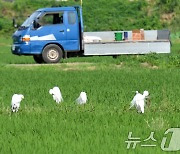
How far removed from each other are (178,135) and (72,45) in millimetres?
14259

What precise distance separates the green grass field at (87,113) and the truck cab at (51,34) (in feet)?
13.3

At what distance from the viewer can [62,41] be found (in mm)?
20891

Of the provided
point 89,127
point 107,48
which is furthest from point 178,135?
point 107,48

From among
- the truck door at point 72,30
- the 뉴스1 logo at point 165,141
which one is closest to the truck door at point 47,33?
the truck door at point 72,30

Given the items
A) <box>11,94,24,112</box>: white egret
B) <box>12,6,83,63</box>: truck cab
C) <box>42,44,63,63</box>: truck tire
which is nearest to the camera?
<box>11,94,24,112</box>: white egret

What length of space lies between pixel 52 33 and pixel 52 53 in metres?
0.66

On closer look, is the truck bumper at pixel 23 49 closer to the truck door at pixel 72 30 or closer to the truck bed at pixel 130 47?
the truck door at pixel 72 30

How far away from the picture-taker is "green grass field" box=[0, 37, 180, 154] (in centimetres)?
654

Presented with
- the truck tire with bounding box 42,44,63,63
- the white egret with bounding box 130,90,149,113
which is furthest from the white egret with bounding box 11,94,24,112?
the truck tire with bounding box 42,44,63,63

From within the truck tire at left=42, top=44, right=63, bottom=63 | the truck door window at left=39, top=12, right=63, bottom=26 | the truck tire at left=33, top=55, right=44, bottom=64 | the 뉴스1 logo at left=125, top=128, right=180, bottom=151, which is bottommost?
the truck tire at left=33, top=55, right=44, bottom=64

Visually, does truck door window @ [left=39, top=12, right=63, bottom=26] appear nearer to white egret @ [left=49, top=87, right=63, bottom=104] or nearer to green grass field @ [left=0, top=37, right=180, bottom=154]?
green grass field @ [left=0, top=37, right=180, bottom=154]

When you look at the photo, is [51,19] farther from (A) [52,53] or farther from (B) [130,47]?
(B) [130,47]

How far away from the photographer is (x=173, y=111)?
28.7 feet

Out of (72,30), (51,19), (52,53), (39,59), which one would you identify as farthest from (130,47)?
(39,59)
